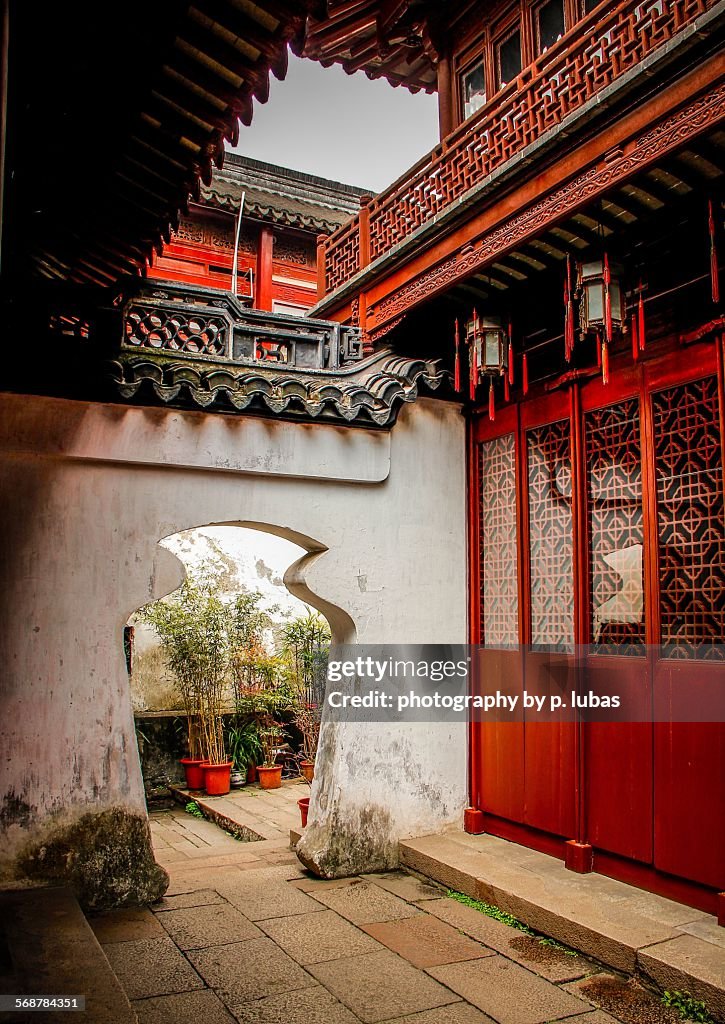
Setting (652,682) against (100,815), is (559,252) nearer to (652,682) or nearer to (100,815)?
(652,682)

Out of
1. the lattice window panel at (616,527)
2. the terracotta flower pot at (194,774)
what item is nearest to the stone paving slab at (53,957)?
the lattice window panel at (616,527)

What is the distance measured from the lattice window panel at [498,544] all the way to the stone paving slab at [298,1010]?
8.82ft

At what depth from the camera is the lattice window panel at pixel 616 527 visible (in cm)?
472

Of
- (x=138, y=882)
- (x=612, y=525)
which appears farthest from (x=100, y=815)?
(x=612, y=525)

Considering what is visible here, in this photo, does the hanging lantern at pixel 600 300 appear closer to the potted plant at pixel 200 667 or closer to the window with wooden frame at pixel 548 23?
the window with wooden frame at pixel 548 23

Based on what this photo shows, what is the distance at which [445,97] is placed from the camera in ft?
22.6

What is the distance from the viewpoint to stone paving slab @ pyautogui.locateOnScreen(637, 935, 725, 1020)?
10.8 feet

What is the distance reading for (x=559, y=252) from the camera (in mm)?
4527

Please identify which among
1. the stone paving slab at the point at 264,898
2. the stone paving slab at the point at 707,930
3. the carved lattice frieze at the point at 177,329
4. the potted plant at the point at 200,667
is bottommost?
the stone paving slab at the point at 264,898

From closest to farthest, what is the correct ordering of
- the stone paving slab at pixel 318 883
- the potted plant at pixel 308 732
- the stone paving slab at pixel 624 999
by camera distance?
the stone paving slab at pixel 624 999 → the stone paving slab at pixel 318 883 → the potted plant at pixel 308 732

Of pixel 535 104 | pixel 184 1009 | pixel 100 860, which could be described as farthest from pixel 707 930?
pixel 535 104

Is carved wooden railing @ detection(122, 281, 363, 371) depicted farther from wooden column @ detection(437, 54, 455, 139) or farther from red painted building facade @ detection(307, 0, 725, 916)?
wooden column @ detection(437, 54, 455, 139)

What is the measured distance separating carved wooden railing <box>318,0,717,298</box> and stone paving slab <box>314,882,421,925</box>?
169 inches

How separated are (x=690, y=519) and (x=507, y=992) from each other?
2545 mm
